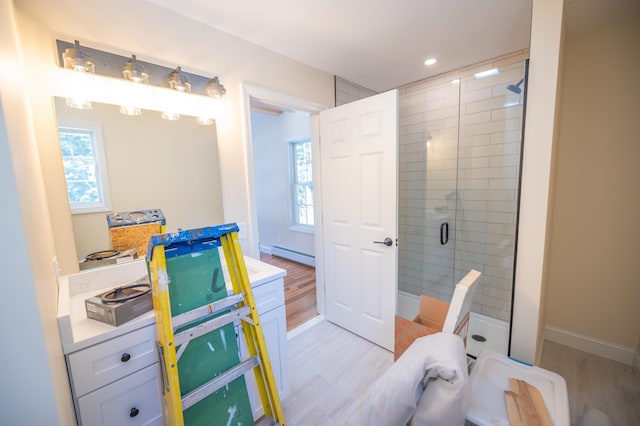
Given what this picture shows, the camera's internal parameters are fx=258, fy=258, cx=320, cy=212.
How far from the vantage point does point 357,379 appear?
1.88m

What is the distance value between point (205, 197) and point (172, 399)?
118 centimetres

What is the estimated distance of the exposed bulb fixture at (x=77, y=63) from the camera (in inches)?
49.3

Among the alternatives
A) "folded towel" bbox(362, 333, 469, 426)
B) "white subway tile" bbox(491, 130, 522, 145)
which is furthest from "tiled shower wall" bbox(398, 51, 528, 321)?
"folded towel" bbox(362, 333, 469, 426)

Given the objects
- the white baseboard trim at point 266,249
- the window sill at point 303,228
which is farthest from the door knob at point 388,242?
the white baseboard trim at point 266,249

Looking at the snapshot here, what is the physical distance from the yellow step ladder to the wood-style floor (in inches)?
52.0

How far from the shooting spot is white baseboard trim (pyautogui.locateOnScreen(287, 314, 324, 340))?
94.6 inches

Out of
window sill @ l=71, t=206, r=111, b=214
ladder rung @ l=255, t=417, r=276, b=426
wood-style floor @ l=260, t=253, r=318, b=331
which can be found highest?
window sill @ l=71, t=206, r=111, b=214

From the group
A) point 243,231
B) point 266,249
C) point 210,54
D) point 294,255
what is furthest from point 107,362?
point 266,249

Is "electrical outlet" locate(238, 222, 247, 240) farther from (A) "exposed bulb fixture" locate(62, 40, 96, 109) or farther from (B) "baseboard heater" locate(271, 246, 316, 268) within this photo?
(B) "baseboard heater" locate(271, 246, 316, 268)

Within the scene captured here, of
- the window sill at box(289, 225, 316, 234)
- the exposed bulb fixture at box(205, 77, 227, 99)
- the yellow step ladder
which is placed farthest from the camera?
the window sill at box(289, 225, 316, 234)

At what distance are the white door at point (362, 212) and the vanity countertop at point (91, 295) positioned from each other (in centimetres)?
91

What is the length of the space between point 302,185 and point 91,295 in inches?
134

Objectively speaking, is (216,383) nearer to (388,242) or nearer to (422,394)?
(422,394)

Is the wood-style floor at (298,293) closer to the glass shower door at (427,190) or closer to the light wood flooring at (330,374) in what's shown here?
the light wood flooring at (330,374)
